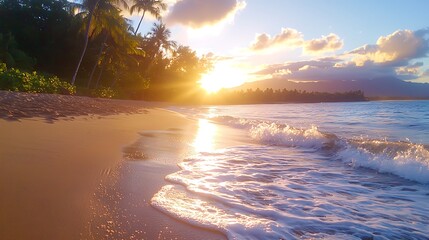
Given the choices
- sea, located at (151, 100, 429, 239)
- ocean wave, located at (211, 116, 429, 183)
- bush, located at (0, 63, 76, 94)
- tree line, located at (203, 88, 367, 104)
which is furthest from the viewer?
tree line, located at (203, 88, 367, 104)

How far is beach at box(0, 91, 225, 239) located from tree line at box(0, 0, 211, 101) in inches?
681

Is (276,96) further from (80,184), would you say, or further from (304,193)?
(80,184)

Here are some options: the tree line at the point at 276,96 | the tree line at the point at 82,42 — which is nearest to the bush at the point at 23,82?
the tree line at the point at 82,42

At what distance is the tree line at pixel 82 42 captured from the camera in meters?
22.9

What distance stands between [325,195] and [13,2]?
3306 centimetres

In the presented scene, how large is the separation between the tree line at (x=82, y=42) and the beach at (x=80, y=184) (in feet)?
56.8

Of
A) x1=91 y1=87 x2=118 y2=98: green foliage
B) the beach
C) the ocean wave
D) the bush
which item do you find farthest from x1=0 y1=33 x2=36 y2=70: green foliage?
the ocean wave

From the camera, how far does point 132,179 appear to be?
3.86 meters

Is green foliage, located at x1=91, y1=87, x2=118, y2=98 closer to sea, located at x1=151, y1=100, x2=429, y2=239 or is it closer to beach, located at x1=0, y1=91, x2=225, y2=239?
beach, located at x1=0, y1=91, x2=225, y2=239

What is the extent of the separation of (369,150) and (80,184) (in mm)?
6093

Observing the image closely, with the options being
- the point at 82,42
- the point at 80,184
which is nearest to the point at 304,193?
the point at 80,184

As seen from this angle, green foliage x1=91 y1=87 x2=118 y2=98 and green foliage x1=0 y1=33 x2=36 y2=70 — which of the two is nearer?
green foliage x1=0 y1=33 x2=36 y2=70

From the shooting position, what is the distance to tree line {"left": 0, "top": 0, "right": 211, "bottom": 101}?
22906 mm

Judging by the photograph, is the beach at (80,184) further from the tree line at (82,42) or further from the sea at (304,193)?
the tree line at (82,42)
